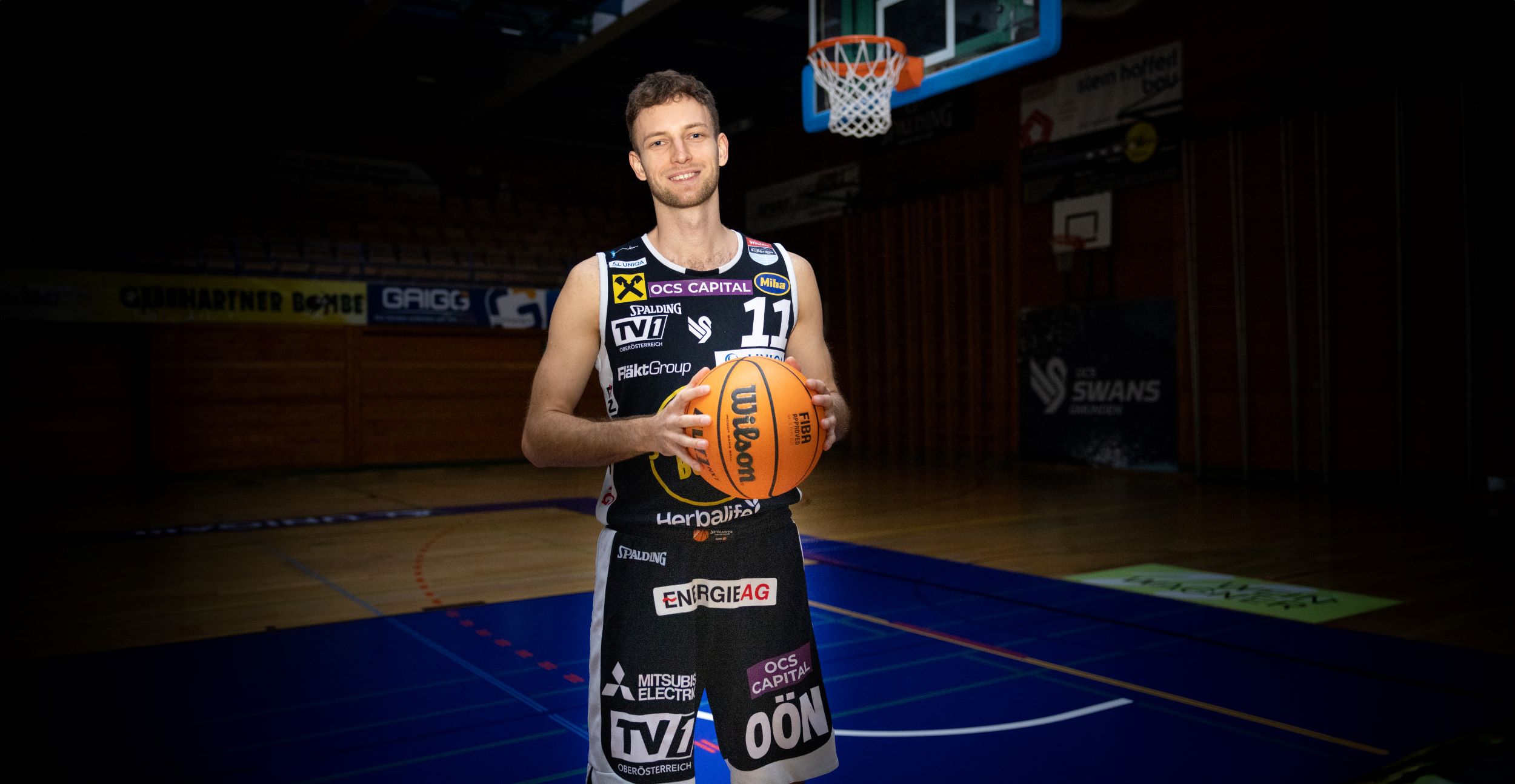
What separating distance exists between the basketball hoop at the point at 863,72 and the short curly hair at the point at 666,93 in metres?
4.80

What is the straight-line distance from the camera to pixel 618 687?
1.64m

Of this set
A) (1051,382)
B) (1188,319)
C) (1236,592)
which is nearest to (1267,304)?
(1188,319)

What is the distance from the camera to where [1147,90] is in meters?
9.68

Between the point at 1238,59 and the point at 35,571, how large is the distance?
9.93 m

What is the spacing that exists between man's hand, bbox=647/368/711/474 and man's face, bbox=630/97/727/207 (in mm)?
345

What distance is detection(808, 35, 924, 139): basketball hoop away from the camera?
6266 mm

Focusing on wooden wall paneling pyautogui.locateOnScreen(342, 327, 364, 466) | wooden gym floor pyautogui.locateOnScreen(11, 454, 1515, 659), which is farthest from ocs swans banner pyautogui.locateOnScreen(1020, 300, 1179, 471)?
wooden wall paneling pyautogui.locateOnScreen(342, 327, 364, 466)

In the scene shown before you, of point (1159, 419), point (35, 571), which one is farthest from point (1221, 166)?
point (35, 571)

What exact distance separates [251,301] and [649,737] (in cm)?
1116

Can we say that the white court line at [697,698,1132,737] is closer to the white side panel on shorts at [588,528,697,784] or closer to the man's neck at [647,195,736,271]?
the white side panel on shorts at [588,528,697,784]

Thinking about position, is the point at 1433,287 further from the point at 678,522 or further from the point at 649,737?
the point at 649,737

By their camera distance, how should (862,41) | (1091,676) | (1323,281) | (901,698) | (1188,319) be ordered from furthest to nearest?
(1188,319), (1323,281), (862,41), (1091,676), (901,698)

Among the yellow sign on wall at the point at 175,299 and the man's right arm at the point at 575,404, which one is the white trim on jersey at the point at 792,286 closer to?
the man's right arm at the point at 575,404

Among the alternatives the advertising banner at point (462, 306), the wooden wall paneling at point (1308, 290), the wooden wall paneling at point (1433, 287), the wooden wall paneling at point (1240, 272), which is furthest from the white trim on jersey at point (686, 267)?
the advertising banner at point (462, 306)
